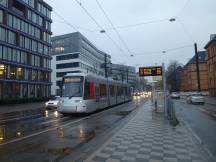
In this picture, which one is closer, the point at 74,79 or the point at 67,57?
the point at 74,79

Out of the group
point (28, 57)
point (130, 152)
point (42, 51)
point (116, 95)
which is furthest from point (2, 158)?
point (42, 51)

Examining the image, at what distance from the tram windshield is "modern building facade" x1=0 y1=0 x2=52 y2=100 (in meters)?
27.6

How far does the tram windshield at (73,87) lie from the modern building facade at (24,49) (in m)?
27.6

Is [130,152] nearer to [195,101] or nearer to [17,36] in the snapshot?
[195,101]

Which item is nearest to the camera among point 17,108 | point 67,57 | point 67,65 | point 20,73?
point 17,108

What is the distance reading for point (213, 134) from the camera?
12008 mm

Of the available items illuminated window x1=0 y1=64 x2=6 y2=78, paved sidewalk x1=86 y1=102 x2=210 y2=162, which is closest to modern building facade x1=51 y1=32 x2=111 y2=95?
illuminated window x1=0 y1=64 x2=6 y2=78

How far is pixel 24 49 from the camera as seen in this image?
55.5m

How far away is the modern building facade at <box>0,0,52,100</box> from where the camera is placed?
49250 mm

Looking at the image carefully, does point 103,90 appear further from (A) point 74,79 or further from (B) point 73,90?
(B) point 73,90

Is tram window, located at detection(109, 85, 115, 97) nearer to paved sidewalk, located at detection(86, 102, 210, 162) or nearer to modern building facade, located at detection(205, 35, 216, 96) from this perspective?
paved sidewalk, located at detection(86, 102, 210, 162)

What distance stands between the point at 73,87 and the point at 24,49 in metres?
38.9

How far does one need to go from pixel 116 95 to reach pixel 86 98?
1275 centimetres

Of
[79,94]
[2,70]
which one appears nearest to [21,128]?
[79,94]
